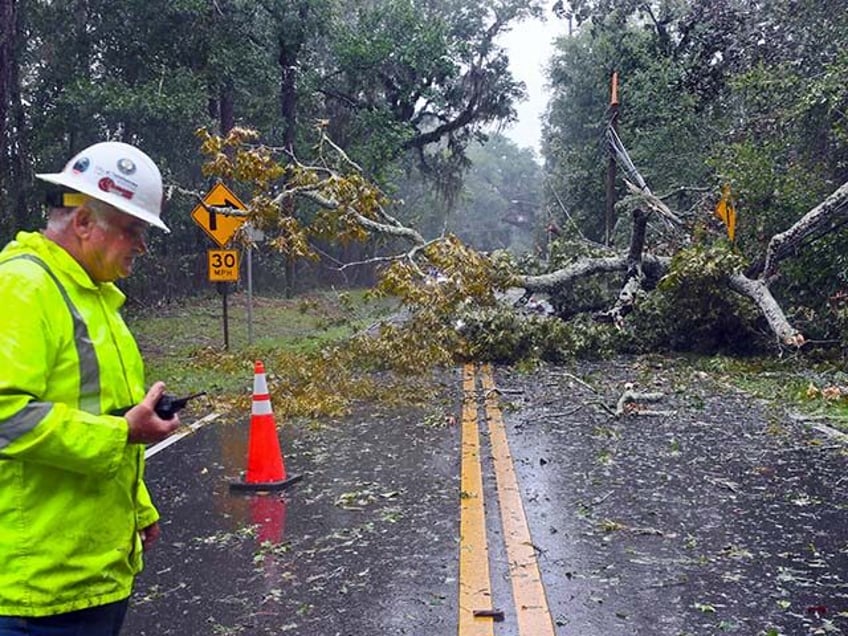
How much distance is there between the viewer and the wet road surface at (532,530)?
4.53 metres

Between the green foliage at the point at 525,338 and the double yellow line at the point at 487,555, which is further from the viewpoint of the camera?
the green foliage at the point at 525,338

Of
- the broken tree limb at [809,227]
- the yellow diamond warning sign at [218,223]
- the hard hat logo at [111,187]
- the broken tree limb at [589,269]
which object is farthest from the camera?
the broken tree limb at [589,269]

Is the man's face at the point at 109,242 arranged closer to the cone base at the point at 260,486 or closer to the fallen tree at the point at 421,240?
the cone base at the point at 260,486

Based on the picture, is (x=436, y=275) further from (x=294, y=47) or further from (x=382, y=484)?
(x=294, y=47)

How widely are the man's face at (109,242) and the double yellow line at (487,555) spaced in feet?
8.66

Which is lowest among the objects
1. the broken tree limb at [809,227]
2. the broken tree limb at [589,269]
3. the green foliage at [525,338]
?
the green foliage at [525,338]

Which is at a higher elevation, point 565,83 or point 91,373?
point 565,83

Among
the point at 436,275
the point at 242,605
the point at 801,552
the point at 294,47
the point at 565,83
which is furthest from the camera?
the point at 565,83

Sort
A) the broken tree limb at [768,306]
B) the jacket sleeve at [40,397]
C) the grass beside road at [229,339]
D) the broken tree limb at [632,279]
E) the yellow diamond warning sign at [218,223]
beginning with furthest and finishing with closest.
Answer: the yellow diamond warning sign at [218,223] → the broken tree limb at [632,279] → the grass beside road at [229,339] → the broken tree limb at [768,306] → the jacket sleeve at [40,397]

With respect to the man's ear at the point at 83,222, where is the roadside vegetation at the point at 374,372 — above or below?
below

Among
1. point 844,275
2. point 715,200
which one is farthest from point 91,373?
point 715,200

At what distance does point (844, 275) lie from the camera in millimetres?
13461

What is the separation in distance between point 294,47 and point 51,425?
2540cm

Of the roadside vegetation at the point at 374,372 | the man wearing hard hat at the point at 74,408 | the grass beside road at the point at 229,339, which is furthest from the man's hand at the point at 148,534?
the grass beside road at the point at 229,339
